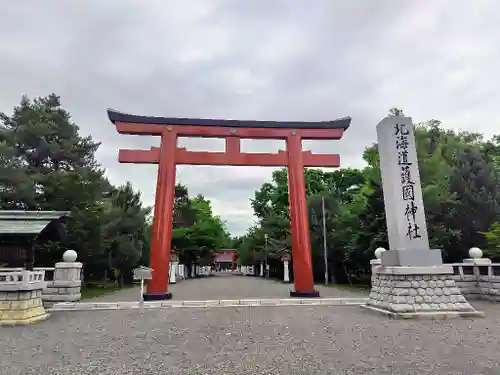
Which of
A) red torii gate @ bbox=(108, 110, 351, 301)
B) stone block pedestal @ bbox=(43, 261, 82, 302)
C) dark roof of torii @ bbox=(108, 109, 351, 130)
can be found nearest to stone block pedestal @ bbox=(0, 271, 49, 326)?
stone block pedestal @ bbox=(43, 261, 82, 302)

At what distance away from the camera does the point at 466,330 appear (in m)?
6.82

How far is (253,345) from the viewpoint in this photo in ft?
18.7

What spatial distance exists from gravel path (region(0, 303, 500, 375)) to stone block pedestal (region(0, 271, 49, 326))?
52 centimetres

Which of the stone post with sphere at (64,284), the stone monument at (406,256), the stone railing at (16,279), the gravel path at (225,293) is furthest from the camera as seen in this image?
the gravel path at (225,293)

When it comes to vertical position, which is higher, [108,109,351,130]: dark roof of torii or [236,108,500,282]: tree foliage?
[108,109,351,130]: dark roof of torii

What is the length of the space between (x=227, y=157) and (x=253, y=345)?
9171 millimetres

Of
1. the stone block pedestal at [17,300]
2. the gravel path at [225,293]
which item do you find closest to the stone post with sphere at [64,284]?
the gravel path at [225,293]

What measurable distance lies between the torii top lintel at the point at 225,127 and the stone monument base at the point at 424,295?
7.00 metres

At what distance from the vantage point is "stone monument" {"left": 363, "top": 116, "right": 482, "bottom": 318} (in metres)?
8.48

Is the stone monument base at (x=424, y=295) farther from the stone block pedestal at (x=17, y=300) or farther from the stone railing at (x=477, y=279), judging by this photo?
the stone block pedestal at (x=17, y=300)

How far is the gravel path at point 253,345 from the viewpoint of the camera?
14.8 ft

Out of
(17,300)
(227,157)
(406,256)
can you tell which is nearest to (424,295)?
(406,256)

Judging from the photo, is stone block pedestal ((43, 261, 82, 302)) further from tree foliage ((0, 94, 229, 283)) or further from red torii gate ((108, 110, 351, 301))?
tree foliage ((0, 94, 229, 283))

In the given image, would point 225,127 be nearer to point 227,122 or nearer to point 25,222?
point 227,122
